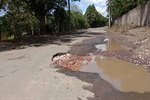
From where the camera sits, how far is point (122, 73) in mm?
7898

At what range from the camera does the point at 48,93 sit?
5793mm

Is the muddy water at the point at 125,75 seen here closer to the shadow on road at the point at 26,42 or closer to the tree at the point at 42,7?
the shadow on road at the point at 26,42

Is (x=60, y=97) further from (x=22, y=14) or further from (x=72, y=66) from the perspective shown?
(x=22, y=14)

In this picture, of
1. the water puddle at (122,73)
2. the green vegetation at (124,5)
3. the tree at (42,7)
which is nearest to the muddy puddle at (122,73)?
the water puddle at (122,73)

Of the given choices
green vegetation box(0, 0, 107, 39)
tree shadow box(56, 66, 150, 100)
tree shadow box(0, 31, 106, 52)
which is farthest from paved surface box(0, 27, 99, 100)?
green vegetation box(0, 0, 107, 39)

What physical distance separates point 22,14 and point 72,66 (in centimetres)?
1686

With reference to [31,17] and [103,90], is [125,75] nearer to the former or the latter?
[103,90]

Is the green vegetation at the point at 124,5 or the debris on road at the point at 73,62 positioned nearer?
the debris on road at the point at 73,62

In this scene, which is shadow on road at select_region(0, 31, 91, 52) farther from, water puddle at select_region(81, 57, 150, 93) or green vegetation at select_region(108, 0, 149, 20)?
green vegetation at select_region(108, 0, 149, 20)

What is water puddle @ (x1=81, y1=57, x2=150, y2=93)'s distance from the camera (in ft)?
21.3

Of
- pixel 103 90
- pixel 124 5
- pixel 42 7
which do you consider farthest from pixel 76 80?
pixel 124 5

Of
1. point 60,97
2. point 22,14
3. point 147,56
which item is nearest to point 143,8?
point 22,14

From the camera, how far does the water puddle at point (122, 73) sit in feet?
21.3

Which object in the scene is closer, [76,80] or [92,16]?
[76,80]
